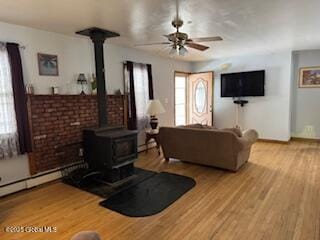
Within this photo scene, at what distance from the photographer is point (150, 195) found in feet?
10.5

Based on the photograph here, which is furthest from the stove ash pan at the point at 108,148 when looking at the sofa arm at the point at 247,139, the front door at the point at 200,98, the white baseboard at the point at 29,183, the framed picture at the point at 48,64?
the front door at the point at 200,98

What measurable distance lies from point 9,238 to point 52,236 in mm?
437

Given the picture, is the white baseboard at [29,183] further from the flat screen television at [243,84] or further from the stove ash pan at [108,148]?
the flat screen television at [243,84]

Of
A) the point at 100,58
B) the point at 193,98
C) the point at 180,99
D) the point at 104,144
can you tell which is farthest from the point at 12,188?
the point at 193,98

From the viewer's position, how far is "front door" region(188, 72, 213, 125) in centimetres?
710

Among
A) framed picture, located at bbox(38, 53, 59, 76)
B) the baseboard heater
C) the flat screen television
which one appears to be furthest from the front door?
framed picture, located at bbox(38, 53, 59, 76)

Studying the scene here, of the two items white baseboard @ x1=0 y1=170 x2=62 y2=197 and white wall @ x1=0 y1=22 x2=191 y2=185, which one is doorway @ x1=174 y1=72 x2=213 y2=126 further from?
white baseboard @ x1=0 y1=170 x2=62 y2=197

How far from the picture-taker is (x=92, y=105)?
4.33 metres

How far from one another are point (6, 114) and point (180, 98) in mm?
4988

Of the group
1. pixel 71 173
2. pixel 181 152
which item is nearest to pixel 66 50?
pixel 71 173

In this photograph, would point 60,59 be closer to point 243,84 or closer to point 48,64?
point 48,64

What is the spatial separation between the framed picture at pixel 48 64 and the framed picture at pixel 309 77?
6000 mm

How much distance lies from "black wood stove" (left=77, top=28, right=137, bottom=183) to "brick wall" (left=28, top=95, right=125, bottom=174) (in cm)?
34

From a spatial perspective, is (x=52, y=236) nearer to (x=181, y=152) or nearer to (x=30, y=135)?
(x=30, y=135)
